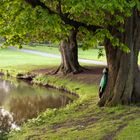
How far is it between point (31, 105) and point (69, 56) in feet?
28.7

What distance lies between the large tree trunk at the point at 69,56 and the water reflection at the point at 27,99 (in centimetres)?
310

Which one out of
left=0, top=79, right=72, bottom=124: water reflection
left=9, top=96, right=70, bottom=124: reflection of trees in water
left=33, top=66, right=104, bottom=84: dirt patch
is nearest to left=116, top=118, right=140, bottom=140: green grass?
left=0, top=79, right=72, bottom=124: water reflection

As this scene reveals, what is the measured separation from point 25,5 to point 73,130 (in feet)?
15.2

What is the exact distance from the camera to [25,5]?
1480 cm

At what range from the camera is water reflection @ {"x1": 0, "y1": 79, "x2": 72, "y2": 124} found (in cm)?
2360

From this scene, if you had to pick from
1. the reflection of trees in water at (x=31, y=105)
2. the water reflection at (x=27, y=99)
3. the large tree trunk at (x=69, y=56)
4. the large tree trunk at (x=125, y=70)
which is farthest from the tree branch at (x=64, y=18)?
the large tree trunk at (x=69, y=56)

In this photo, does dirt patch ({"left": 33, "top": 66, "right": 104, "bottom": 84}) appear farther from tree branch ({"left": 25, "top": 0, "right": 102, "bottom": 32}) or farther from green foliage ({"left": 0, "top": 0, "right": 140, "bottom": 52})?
green foliage ({"left": 0, "top": 0, "right": 140, "bottom": 52})

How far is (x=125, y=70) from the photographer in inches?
712

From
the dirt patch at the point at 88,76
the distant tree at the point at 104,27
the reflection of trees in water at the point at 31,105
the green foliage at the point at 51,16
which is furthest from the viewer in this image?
the dirt patch at the point at 88,76

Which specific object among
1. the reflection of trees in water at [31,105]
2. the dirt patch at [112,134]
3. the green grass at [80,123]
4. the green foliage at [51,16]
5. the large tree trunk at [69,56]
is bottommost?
the reflection of trees in water at [31,105]

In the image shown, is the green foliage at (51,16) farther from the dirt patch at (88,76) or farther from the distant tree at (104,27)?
the dirt patch at (88,76)

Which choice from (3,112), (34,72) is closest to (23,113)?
(3,112)

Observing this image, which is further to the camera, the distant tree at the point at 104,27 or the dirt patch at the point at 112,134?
the distant tree at the point at 104,27

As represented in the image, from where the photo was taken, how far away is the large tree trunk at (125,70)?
17.9 m
